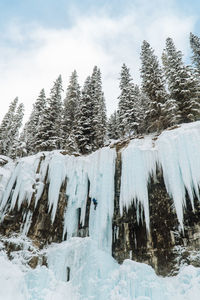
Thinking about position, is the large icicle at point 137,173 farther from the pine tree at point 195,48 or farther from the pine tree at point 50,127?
the pine tree at point 195,48

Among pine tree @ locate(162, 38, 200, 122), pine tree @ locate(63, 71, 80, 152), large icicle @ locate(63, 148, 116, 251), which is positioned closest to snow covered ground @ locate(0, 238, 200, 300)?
large icicle @ locate(63, 148, 116, 251)

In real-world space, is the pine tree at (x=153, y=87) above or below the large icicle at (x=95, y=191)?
above

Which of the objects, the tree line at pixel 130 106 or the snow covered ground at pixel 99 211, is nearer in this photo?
the snow covered ground at pixel 99 211

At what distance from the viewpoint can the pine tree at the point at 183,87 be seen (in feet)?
43.5

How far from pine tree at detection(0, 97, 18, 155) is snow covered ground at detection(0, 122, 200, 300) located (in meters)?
13.1

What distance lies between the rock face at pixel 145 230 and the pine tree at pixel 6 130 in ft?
49.8

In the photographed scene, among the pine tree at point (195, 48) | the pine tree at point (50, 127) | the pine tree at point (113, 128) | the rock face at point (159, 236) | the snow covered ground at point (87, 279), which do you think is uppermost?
the pine tree at point (195, 48)

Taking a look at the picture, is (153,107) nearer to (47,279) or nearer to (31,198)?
(31,198)

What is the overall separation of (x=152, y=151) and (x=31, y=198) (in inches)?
260

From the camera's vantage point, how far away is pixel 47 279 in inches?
316

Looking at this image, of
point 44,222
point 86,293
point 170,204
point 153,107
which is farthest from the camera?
point 153,107

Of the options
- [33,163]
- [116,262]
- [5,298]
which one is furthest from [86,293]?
Result: [33,163]

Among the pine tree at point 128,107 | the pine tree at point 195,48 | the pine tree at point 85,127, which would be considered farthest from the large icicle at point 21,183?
the pine tree at point 195,48

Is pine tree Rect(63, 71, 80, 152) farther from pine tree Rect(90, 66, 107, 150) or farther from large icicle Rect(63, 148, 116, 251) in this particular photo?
large icicle Rect(63, 148, 116, 251)
